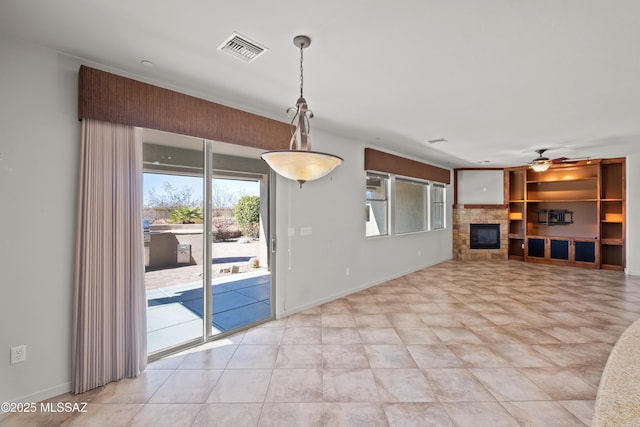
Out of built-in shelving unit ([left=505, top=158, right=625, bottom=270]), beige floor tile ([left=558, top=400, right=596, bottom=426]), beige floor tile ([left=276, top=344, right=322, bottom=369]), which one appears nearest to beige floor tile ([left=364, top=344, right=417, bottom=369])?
beige floor tile ([left=276, top=344, right=322, bottom=369])

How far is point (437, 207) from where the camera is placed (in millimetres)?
7609

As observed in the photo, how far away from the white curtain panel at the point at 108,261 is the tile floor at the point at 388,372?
229 mm

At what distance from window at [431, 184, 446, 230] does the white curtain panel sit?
655cm

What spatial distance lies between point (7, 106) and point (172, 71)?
115cm

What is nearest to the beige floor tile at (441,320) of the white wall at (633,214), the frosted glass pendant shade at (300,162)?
the frosted glass pendant shade at (300,162)

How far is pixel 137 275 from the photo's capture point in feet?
8.16

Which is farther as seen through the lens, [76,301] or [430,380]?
[430,380]

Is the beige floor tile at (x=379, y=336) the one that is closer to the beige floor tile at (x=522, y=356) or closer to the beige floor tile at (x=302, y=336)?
the beige floor tile at (x=302, y=336)

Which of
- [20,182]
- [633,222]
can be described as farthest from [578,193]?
[20,182]

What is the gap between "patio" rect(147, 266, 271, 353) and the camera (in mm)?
3041

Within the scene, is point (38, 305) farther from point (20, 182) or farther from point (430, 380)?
point (430, 380)

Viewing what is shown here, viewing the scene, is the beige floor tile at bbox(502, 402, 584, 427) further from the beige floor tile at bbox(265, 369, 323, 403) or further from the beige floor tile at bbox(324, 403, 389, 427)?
the beige floor tile at bbox(265, 369, 323, 403)

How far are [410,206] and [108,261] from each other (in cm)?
574

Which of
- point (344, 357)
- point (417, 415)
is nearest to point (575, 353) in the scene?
point (417, 415)
